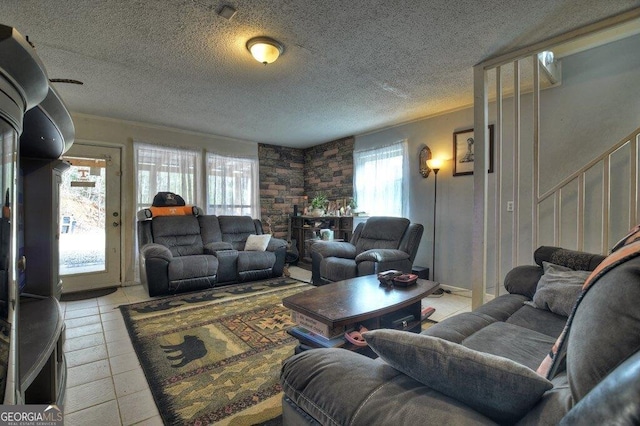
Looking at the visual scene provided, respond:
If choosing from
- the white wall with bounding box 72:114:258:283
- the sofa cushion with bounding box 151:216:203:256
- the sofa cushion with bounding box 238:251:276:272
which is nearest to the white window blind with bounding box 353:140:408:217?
the sofa cushion with bounding box 238:251:276:272

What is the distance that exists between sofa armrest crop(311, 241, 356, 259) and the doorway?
2.85 metres

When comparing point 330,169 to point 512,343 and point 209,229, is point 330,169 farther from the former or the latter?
point 512,343

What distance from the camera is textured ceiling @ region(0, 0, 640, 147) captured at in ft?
6.16

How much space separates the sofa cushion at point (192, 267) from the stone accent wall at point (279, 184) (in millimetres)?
1895

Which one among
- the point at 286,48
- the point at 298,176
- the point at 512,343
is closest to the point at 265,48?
the point at 286,48

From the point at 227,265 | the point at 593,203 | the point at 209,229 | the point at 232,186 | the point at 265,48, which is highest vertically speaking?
the point at 265,48

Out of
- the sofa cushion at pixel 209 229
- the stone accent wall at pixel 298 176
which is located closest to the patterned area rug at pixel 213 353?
the sofa cushion at pixel 209 229

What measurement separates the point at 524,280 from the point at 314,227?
3.52 m

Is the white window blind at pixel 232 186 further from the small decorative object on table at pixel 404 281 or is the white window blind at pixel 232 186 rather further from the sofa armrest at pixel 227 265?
the small decorative object on table at pixel 404 281

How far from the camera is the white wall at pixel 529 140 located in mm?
2602

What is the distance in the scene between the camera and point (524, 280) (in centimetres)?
207

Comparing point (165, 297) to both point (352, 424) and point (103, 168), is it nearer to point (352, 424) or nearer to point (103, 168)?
point (103, 168)

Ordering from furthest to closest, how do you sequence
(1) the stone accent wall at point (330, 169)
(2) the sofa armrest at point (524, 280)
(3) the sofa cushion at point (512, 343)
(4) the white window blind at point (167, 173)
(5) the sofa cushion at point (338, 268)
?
(1) the stone accent wall at point (330, 169) → (4) the white window blind at point (167, 173) → (5) the sofa cushion at point (338, 268) → (2) the sofa armrest at point (524, 280) → (3) the sofa cushion at point (512, 343)

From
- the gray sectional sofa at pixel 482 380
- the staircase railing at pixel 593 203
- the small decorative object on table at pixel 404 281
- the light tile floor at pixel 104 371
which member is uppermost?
the staircase railing at pixel 593 203
